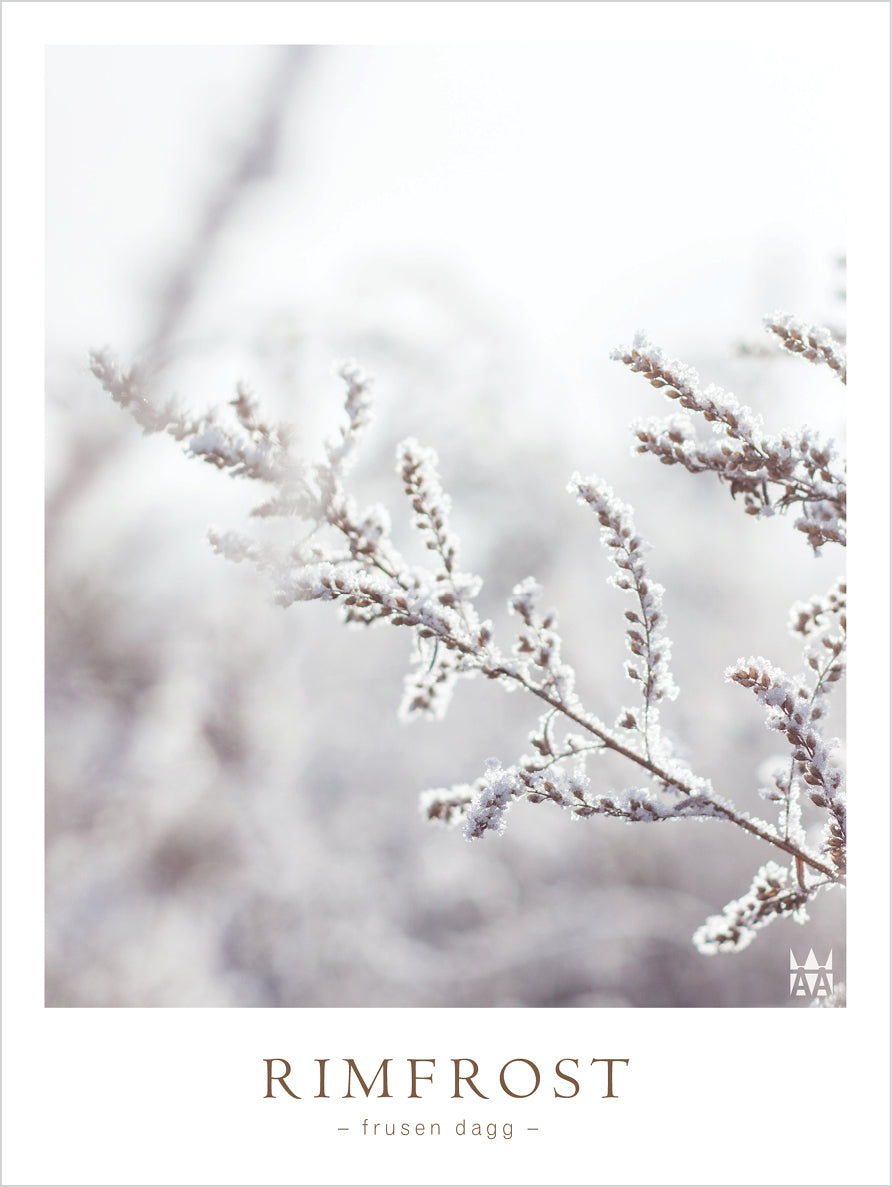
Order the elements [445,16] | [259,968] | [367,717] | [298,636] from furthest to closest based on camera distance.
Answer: [367,717], [298,636], [259,968], [445,16]

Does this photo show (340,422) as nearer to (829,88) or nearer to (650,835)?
(829,88)

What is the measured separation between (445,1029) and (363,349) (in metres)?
1.19

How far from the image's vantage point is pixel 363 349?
4.45 feet

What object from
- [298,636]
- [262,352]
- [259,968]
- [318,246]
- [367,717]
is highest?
[318,246]

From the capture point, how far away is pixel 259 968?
4.60ft

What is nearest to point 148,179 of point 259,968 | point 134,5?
point 134,5

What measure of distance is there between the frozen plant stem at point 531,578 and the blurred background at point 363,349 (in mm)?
192

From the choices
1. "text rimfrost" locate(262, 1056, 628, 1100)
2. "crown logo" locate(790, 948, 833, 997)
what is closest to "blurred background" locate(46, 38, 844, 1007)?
"crown logo" locate(790, 948, 833, 997)

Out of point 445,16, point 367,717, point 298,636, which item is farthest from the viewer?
point 367,717

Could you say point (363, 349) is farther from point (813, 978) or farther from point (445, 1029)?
point (813, 978)

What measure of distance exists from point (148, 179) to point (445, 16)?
0.57 meters

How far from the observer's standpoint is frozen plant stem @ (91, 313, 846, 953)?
33.6 inches

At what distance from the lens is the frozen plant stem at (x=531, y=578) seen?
→ 2.80 ft

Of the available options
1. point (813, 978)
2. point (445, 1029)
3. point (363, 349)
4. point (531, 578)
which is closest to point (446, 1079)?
point (445, 1029)
